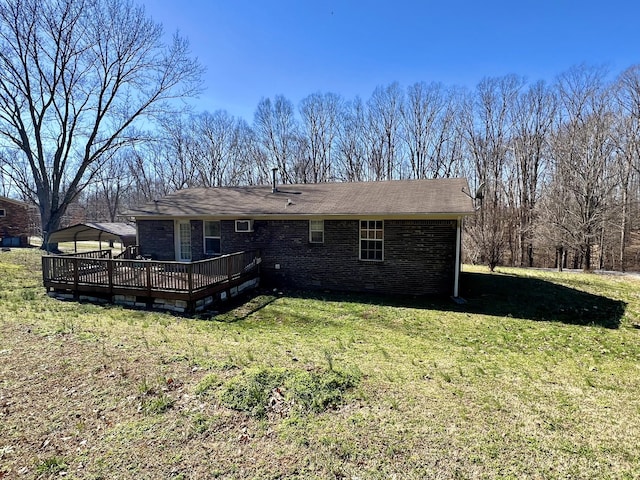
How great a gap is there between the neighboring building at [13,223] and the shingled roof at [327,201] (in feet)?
64.1

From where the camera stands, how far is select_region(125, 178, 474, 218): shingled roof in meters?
9.88

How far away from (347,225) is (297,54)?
11.3 m

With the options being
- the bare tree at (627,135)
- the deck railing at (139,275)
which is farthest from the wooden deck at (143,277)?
the bare tree at (627,135)

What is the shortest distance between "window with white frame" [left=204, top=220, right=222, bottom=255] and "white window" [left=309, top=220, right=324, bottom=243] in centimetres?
375

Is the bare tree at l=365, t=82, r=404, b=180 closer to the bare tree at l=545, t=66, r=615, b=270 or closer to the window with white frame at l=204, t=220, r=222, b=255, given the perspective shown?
the bare tree at l=545, t=66, r=615, b=270

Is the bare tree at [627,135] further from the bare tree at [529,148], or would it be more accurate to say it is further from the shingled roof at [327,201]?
the shingled roof at [327,201]

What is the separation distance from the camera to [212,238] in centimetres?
1238

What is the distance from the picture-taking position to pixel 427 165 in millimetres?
30125

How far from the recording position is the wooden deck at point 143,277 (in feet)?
27.2

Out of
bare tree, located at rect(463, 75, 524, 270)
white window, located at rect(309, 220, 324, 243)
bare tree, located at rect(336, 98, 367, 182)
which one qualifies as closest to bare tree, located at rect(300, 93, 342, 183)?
bare tree, located at rect(336, 98, 367, 182)

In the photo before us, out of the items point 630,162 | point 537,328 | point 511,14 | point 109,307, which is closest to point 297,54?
point 511,14

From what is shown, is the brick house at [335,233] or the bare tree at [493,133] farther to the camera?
the bare tree at [493,133]

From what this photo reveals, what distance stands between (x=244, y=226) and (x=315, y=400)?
886cm

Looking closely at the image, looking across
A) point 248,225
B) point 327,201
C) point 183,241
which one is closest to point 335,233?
point 327,201
